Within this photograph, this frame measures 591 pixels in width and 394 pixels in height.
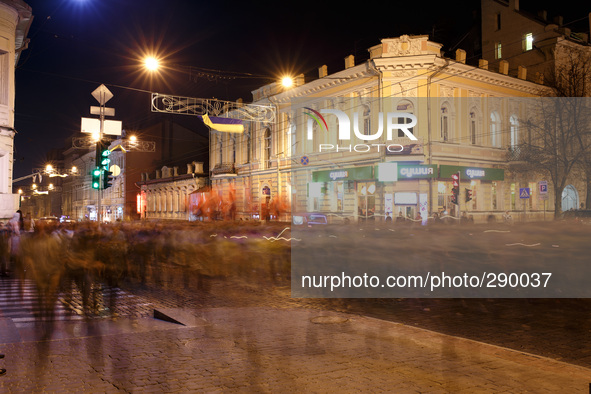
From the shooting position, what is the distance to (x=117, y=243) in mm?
16391

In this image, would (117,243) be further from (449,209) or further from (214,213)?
(214,213)

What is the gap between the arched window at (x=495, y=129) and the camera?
112ft

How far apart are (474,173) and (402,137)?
19.1 feet

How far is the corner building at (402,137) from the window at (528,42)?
6.22 m

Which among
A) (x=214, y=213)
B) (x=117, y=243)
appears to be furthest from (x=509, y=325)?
(x=214, y=213)

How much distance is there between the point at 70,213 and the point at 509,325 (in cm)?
9774

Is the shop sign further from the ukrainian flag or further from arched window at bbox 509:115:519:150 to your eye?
the ukrainian flag

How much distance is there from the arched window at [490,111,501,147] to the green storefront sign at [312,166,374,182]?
9167mm

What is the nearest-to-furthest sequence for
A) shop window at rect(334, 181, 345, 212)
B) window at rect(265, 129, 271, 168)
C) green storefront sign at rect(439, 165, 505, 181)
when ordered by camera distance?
green storefront sign at rect(439, 165, 505, 181) → shop window at rect(334, 181, 345, 212) → window at rect(265, 129, 271, 168)

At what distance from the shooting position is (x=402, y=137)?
31.2 m

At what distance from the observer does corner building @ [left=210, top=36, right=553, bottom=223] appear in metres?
30.9

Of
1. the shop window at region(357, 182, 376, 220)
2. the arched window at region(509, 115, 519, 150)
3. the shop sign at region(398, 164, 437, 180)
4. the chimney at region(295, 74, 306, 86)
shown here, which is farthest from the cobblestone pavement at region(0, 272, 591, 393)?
the chimney at region(295, 74, 306, 86)

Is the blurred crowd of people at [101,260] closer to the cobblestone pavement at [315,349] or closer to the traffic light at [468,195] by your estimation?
the cobblestone pavement at [315,349]
